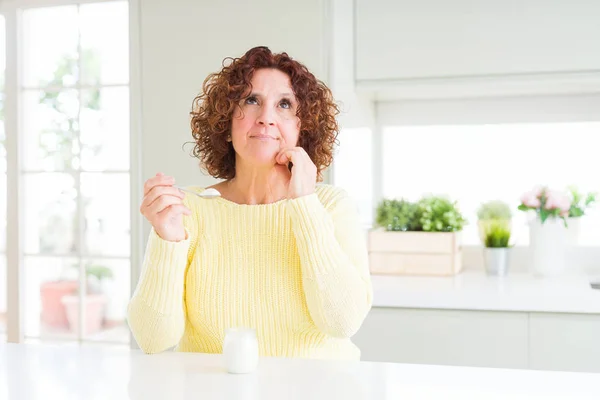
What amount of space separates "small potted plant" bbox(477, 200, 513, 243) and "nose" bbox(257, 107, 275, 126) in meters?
1.48

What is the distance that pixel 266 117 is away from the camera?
1563 millimetres

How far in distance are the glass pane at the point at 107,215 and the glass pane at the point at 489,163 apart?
1.15 m

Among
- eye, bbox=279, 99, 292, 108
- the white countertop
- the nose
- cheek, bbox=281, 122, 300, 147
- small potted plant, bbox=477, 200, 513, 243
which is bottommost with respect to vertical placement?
the white countertop

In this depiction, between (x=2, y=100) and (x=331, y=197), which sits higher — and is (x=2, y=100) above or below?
above

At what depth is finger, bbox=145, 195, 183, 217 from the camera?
1402 mm

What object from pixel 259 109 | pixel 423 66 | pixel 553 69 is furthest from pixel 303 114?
pixel 553 69

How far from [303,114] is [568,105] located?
71.5 inches

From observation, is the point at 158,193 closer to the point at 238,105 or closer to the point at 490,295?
the point at 238,105

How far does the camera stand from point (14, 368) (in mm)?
1348

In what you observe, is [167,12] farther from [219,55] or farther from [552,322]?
[552,322]

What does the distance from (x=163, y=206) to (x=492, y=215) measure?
A: 69.2 inches

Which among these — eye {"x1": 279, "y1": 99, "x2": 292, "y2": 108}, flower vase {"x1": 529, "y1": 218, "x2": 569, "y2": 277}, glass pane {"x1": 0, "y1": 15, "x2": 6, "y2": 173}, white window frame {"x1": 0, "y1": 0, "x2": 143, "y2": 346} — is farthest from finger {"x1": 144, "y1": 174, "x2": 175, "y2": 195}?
glass pane {"x1": 0, "y1": 15, "x2": 6, "y2": 173}

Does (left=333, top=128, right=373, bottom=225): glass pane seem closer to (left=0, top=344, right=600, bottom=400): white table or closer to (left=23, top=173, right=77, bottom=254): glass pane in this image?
(left=23, top=173, right=77, bottom=254): glass pane

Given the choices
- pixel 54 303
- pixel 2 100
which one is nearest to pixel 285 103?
pixel 54 303
